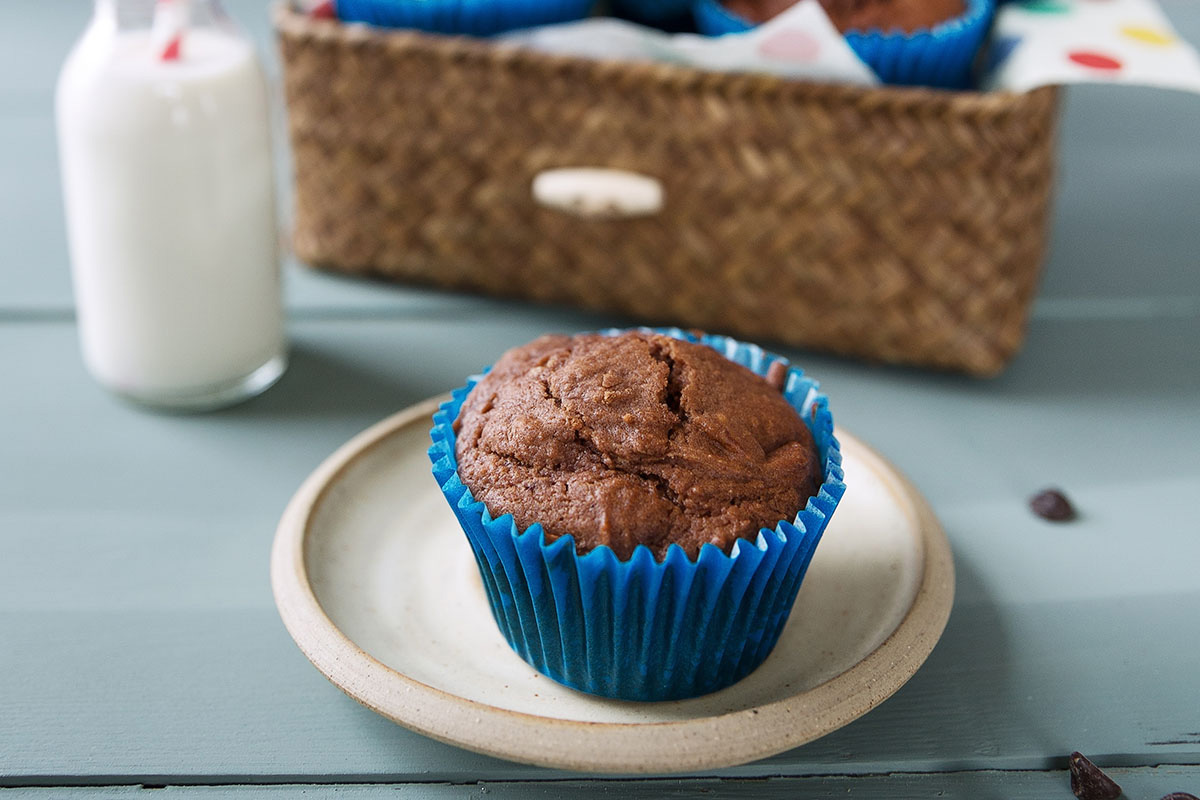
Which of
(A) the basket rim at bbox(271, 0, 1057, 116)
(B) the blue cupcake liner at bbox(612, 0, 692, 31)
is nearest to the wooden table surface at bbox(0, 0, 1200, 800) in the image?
(A) the basket rim at bbox(271, 0, 1057, 116)

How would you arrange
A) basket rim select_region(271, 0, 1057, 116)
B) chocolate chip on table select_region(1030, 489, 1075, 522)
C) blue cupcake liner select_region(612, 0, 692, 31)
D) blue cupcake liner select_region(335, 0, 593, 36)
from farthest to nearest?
blue cupcake liner select_region(612, 0, 692, 31), blue cupcake liner select_region(335, 0, 593, 36), basket rim select_region(271, 0, 1057, 116), chocolate chip on table select_region(1030, 489, 1075, 522)

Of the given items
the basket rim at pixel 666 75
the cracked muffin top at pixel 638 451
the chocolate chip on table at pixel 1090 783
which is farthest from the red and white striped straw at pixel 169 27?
the chocolate chip on table at pixel 1090 783

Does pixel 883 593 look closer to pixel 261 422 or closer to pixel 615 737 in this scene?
pixel 615 737

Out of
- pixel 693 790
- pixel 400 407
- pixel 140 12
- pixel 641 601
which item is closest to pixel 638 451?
pixel 641 601

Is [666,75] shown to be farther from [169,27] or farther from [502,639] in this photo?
[502,639]

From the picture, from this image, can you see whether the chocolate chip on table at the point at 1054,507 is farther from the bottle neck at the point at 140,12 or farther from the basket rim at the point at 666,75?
the bottle neck at the point at 140,12

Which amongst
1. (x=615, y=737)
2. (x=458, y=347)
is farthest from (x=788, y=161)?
(x=615, y=737)

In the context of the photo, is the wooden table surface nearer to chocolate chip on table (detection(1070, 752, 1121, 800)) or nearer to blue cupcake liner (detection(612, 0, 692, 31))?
chocolate chip on table (detection(1070, 752, 1121, 800))
